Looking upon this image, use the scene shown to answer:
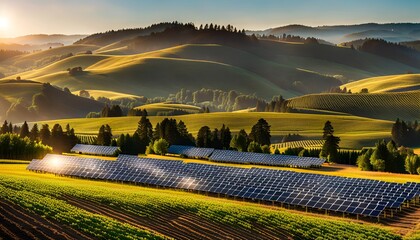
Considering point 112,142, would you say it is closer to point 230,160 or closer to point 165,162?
point 230,160

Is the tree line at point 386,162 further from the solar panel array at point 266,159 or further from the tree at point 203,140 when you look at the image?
the tree at point 203,140

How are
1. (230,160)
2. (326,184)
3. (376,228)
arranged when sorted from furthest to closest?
(230,160), (326,184), (376,228)

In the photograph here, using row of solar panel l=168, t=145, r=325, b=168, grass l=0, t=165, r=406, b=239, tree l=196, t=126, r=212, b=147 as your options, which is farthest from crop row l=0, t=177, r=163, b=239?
tree l=196, t=126, r=212, b=147

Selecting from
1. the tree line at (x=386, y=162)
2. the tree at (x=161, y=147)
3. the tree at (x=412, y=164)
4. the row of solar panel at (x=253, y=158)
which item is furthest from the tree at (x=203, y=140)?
the tree at (x=412, y=164)

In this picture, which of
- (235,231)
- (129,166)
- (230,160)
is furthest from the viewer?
(230,160)

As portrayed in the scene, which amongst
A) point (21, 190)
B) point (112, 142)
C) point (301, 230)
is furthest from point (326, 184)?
point (112, 142)

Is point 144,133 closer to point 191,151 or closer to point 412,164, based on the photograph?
point 191,151

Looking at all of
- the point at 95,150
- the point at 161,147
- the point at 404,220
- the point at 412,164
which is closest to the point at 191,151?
the point at 161,147
